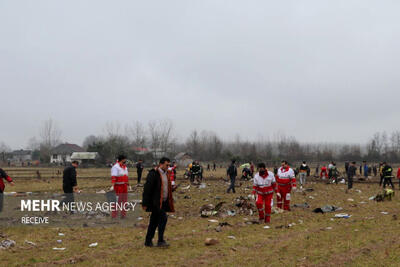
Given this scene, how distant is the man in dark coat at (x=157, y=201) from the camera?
6.87m

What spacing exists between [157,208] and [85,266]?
1729 millimetres

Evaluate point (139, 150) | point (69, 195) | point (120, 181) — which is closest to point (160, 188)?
point (120, 181)

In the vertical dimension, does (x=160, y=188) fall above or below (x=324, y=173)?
above

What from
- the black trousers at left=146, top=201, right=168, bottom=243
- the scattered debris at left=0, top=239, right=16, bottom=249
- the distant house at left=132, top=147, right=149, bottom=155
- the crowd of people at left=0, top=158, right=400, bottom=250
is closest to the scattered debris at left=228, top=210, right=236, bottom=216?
the crowd of people at left=0, top=158, right=400, bottom=250

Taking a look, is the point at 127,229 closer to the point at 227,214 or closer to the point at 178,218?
the point at 178,218

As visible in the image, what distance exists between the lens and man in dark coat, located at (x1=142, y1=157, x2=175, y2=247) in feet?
22.5

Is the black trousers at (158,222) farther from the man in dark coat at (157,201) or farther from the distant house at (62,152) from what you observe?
the distant house at (62,152)

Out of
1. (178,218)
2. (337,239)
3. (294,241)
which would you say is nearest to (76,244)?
(178,218)

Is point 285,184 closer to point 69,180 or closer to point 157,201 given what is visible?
point 157,201

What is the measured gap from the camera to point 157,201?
683cm

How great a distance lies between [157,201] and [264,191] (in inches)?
164

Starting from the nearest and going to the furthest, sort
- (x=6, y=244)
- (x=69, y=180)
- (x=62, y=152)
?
1. (x=6, y=244)
2. (x=69, y=180)
3. (x=62, y=152)

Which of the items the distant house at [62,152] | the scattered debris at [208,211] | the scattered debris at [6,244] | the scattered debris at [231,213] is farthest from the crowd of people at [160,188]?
the distant house at [62,152]

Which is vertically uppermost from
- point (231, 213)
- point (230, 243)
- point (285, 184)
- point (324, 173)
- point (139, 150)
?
point (139, 150)
